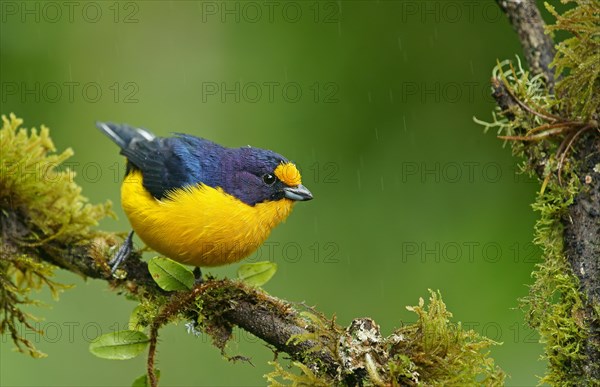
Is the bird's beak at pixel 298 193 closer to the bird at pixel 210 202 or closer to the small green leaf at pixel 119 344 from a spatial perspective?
the bird at pixel 210 202

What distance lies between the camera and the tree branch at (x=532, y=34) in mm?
3447

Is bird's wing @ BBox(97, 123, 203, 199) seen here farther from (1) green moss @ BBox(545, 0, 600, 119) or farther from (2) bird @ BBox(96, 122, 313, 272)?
(1) green moss @ BBox(545, 0, 600, 119)

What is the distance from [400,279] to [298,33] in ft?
5.91

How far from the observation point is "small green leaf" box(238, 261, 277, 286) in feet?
11.4

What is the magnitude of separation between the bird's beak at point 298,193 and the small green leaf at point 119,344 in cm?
138

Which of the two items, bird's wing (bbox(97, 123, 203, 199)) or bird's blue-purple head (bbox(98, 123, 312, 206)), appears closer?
bird's blue-purple head (bbox(98, 123, 312, 206))

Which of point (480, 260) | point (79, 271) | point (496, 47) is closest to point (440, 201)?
point (480, 260)

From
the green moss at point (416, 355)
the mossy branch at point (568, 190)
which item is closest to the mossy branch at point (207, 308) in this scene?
the green moss at point (416, 355)

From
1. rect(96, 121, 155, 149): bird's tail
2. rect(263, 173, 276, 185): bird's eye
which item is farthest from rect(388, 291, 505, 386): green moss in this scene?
rect(96, 121, 155, 149): bird's tail

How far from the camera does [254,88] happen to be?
5.82m

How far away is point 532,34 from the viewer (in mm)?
3506

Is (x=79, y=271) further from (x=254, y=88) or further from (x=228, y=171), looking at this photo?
(x=254, y=88)

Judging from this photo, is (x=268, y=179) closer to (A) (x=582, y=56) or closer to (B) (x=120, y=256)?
(B) (x=120, y=256)

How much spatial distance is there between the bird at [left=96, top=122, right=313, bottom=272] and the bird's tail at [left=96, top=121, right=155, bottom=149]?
0.63 m
